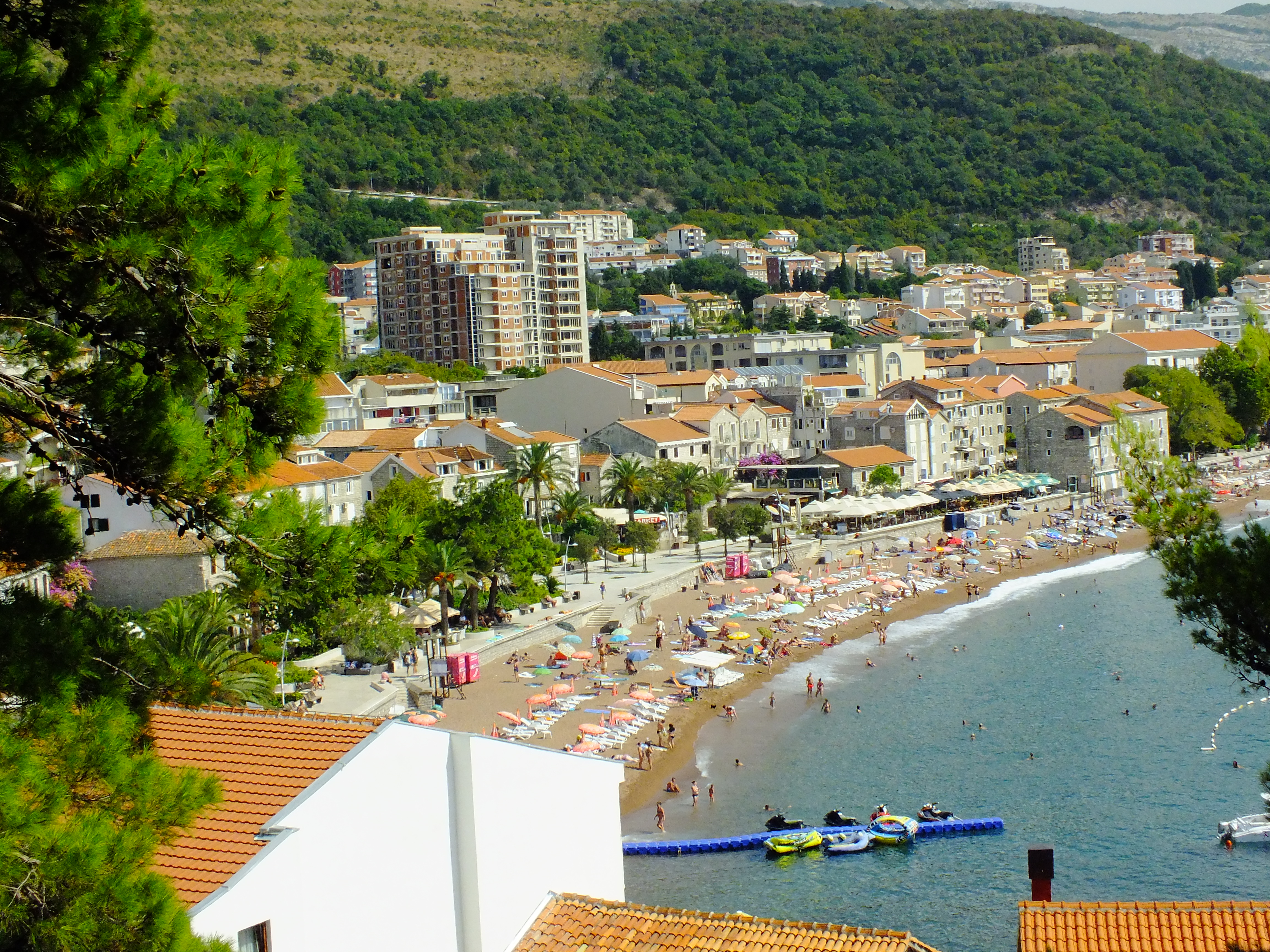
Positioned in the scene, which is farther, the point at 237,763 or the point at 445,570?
the point at 445,570

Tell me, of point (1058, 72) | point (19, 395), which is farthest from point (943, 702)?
point (1058, 72)

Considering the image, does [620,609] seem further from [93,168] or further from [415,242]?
[415,242]

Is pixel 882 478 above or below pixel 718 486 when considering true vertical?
below

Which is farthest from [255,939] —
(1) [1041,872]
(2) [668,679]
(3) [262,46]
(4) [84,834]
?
(3) [262,46]

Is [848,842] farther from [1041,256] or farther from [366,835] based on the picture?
[1041,256]

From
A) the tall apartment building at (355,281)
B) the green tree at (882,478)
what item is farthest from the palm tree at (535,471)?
the tall apartment building at (355,281)

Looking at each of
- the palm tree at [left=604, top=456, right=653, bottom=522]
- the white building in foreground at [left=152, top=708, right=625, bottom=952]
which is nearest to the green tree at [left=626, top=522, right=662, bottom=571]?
the palm tree at [left=604, top=456, right=653, bottom=522]
